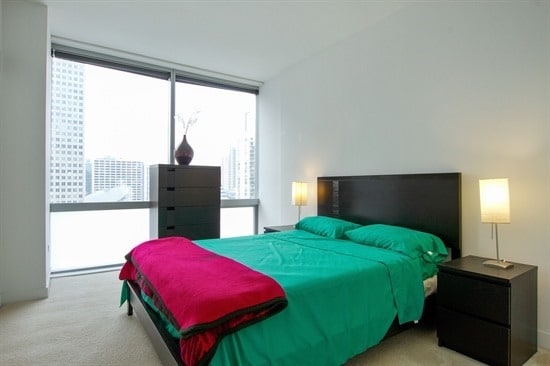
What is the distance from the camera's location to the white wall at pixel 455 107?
2057mm

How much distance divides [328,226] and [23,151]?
291 centimetres

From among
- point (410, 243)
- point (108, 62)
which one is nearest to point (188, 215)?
point (108, 62)

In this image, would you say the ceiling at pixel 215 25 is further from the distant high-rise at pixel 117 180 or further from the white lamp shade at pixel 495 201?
the white lamp shade at pixel 495 201

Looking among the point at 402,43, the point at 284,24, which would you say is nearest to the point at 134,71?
the point at 284,24

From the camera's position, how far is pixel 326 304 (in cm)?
162

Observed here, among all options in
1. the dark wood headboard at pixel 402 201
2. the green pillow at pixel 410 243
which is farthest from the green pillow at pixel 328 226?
the green pillow at pixel 410 243

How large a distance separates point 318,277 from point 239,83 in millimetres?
3898

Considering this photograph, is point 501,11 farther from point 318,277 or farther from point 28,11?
point 28,11

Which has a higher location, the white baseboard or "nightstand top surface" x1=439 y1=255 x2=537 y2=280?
"nightstand top surface" x1=439 y1=255 x2=537 y2=280

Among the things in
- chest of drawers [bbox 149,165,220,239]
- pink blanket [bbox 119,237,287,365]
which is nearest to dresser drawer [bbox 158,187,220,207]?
chest of drawers [bbox 149,165,220,239]

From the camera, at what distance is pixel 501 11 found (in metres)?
2.21

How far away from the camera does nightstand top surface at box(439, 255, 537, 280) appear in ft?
5.87

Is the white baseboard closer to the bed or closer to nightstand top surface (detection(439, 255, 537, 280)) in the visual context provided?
nightstand top surface (detection(439, 255, 537, 280))

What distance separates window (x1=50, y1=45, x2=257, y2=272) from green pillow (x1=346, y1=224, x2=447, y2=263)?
2778 mm
